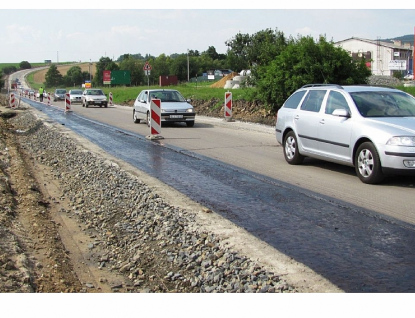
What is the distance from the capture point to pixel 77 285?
534 centimetres

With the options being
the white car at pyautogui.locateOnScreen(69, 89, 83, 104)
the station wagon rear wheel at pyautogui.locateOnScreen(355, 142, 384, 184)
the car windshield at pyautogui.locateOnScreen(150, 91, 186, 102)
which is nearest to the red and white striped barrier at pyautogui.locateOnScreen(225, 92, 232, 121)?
the car windshield at pyautogui.locateOnScreen(150, 91, 186, 102)

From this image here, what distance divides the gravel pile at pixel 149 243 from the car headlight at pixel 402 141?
371 cm

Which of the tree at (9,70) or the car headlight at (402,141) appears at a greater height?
the tree at (9,70)

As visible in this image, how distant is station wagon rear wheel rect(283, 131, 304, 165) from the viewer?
11430 mm

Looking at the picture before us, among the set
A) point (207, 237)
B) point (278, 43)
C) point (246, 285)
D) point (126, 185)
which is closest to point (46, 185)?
point (126, 185)

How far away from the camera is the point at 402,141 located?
28.5 ft

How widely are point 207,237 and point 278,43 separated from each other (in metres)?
21.4

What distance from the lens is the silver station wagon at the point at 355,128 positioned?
8742mm

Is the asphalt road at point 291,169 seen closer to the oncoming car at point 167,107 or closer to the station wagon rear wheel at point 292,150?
the station wagon rear wheel at point 292,150

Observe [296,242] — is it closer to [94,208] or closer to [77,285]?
[77,285]

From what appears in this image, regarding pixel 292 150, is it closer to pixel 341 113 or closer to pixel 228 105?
pixel 341 113

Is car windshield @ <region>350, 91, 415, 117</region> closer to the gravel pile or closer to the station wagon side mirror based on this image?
the station wagon side mirror

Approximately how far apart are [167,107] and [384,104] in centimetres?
1251

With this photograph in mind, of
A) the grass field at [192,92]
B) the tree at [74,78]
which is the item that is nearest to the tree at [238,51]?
the grass field at [192,92]
